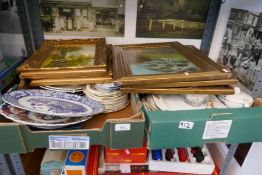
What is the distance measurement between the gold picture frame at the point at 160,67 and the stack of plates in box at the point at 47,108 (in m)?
0.12

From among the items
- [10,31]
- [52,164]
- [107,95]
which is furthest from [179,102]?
[10,31]

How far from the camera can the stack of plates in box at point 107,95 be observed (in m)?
0.60

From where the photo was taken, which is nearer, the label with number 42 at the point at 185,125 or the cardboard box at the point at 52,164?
the label with number 42 at the point at 185,125

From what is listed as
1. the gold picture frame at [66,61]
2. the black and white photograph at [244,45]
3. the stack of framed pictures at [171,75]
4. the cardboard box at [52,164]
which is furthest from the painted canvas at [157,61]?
the cardboard box at [52,164]

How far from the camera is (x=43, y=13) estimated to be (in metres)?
0.81

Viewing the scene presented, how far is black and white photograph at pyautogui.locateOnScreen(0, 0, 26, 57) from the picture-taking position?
0.77 metres

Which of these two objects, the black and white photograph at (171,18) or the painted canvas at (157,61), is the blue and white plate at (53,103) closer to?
the painted canvas at (157,61)

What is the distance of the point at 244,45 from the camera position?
2.44ft

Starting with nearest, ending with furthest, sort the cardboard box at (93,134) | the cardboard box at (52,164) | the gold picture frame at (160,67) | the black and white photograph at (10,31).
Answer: the cardboard box at (93,134) < the gold picture frame at (160,67) < the cardboard box at (52,164) < the black and white photograph at (10,31)

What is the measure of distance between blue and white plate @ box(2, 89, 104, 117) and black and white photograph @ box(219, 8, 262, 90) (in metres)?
0.52

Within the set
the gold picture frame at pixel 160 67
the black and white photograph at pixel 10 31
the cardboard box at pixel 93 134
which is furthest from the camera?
the black and white photograph at pixel 10 31

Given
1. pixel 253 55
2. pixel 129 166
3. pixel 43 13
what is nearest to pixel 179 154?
pixel 129 166

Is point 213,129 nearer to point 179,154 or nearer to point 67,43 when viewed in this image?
point 179,154

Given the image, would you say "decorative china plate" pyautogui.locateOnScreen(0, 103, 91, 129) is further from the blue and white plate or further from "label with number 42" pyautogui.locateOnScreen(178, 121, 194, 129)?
"label with number 42" pyautogui.locateOnScreen(178, 121, 194, 129)
